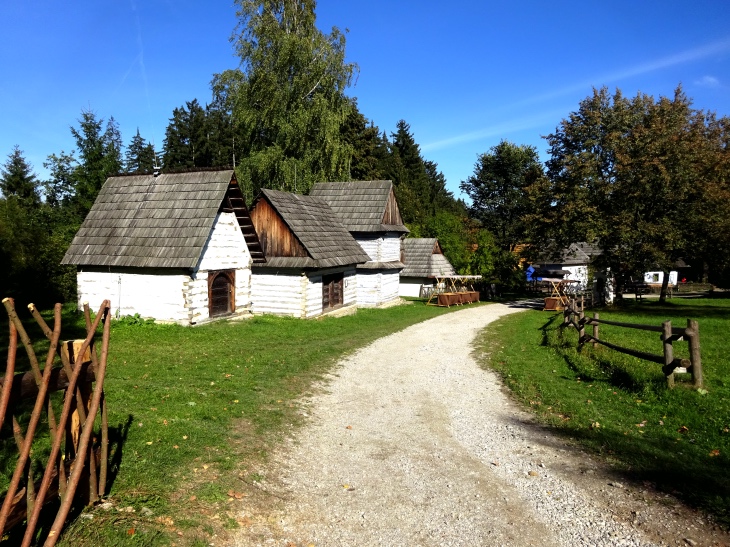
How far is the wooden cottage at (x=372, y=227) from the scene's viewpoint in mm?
32750

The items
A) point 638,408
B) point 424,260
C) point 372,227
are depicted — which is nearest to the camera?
point 638,408

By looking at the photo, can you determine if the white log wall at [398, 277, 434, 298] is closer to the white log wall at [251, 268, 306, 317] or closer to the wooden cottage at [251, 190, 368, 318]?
the wooden cottage at [251, 190, 368, 318]

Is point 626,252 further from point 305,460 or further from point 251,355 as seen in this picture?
point 305,460

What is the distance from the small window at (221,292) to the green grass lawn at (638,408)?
37.2 ft

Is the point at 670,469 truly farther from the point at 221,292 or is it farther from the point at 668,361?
the point at 221,292

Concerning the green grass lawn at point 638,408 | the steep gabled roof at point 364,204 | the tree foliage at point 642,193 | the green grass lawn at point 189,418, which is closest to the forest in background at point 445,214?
the tree foliage at point 642,193

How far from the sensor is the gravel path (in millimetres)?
5539

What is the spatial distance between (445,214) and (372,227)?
17.9m

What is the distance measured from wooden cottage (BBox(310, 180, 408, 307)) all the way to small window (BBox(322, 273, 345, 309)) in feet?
12.2

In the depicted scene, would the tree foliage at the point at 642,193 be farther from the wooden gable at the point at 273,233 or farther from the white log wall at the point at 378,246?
the wooden gable at the point at 273,233

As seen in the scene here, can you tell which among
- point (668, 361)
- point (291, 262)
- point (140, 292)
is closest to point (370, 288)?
point (291, 262)

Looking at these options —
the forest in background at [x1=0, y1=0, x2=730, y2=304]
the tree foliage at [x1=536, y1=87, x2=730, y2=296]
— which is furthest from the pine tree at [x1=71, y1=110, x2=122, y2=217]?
the tree foliage at [x1=536, y1=87, x2=730, y2=296]

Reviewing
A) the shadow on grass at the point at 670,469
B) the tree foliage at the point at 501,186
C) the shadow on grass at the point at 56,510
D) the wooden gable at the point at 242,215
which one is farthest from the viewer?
the tree foliage at the point at 501,186

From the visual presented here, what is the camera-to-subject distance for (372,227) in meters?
32.8
